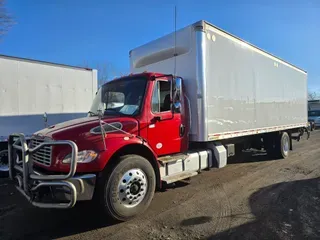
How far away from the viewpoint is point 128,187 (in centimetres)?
429

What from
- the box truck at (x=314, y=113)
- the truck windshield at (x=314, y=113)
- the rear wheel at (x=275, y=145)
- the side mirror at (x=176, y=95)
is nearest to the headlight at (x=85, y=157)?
the side mirror at (x=176, y=95)

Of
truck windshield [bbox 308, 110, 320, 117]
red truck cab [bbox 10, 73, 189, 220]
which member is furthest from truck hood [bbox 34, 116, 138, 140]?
truck windshield [bbox 308, 110, 320, 117]

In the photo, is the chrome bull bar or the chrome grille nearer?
the chrome bull bar

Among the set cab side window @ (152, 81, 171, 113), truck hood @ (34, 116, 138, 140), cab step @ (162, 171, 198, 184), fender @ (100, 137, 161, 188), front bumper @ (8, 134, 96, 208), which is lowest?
cab step @ (162, 171, 198, 184)

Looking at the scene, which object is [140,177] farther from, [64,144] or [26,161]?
[26,161]

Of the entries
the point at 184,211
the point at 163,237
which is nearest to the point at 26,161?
the point at 163,237

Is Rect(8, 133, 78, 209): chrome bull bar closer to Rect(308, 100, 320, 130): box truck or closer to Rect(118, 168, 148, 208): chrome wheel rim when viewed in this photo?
Rect(118, 168, 148, 208): chrome wheel rim

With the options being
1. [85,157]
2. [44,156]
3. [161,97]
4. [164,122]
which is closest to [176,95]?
[161,97]

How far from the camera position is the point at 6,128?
7.71m

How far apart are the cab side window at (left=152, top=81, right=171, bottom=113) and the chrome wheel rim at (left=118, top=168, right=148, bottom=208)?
1.35 metres

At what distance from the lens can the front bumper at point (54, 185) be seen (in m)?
3.59

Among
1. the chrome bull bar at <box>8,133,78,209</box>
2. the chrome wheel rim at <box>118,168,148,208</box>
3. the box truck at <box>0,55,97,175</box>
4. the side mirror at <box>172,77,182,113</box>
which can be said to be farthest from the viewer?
the box truck at <box>0,55,97,175</box>

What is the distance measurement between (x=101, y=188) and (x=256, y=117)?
226 inches

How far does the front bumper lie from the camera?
11.8 feet
